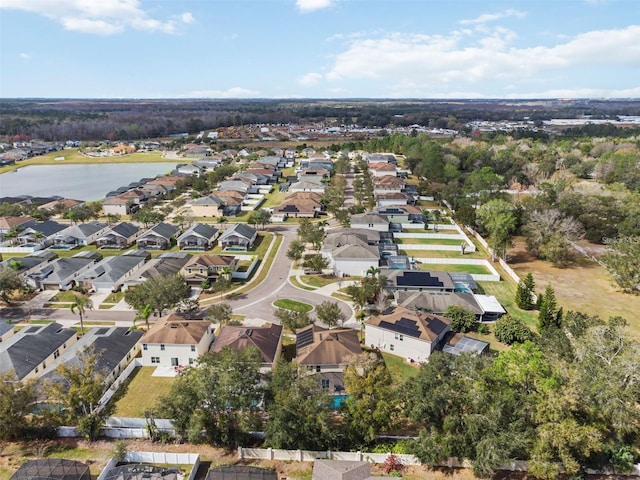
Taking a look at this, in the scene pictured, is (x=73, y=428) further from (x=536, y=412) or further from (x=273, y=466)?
(x=536, y=412)

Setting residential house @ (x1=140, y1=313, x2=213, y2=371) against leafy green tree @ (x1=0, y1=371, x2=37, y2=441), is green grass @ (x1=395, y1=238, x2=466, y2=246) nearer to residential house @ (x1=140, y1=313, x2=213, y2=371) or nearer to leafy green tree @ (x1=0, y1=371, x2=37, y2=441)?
residential house @ (x1=140, y1=313, x2=213, y2=371)

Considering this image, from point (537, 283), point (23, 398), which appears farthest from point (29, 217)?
point (537, 283)

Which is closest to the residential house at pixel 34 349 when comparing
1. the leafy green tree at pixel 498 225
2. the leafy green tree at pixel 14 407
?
the leafy green tree at pixel 14 407

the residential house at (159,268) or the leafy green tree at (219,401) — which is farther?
the residential house at (159,268)

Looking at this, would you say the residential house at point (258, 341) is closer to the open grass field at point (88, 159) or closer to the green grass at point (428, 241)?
the green grass at point (428, 241)

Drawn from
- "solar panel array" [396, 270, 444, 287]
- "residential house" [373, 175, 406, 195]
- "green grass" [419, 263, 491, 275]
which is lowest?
"green grass" [419, 263, 491, 275]

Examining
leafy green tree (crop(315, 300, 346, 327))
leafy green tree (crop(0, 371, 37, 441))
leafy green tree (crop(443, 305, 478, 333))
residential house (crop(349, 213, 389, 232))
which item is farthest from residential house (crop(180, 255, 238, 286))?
leafy green tree (crop(443, 305, 478, 333))
